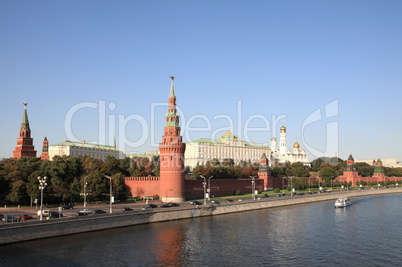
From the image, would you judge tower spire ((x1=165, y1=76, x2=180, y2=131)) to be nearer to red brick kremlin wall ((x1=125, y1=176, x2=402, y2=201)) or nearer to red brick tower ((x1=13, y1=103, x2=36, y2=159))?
red brick kremlin wall ((x1=125, y1=176, x2=402, y2=201))

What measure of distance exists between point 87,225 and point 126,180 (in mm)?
38962

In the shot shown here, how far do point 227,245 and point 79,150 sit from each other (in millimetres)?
150352

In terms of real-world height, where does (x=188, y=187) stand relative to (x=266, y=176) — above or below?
below

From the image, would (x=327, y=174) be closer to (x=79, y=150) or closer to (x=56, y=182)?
(x=56, y=182)

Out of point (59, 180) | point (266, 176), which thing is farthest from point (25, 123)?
point (266, 176)

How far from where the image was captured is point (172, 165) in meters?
77.8

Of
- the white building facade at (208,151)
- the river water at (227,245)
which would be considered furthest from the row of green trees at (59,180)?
the white building facade at (208,151)

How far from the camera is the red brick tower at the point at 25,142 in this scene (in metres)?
111

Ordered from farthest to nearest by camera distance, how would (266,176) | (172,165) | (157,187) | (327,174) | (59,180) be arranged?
(327,174) < (266,176) < (157,187) < (172,165) < (59,180)

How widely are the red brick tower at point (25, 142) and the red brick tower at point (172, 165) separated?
50.5 meters

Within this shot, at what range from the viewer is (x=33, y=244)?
4069 cm

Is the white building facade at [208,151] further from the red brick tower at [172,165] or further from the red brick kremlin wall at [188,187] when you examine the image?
the red brick tower at [172,165]

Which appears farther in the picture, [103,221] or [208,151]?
[208,151]

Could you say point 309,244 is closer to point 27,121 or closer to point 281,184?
point 281,184
